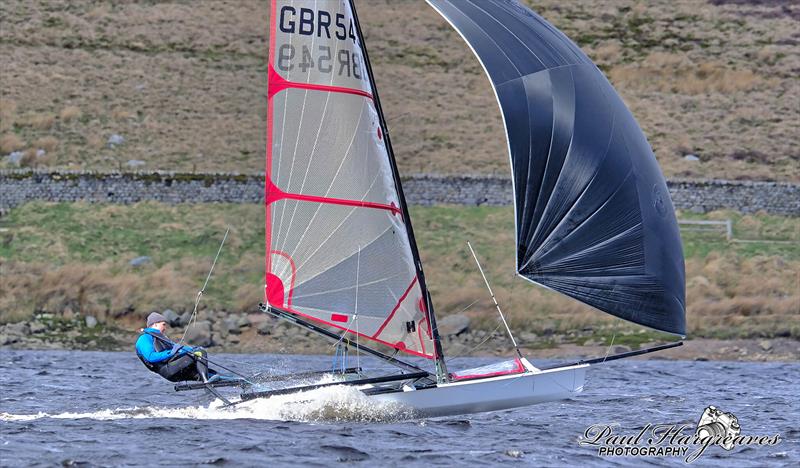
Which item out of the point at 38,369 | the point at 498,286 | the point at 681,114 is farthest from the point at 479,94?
the point at 38,369

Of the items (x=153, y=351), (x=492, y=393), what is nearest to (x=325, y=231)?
(x=153, y=351)

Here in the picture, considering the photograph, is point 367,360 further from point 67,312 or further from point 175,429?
point 175,429

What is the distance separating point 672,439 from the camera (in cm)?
1881

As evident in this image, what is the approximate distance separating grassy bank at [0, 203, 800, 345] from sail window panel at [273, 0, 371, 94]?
17954mm

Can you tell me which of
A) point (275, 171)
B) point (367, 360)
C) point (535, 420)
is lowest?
point (367, 360)

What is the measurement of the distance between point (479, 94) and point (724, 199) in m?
25.1

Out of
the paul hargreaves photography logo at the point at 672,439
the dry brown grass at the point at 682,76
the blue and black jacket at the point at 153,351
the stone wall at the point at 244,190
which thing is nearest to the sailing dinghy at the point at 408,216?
the paul hargreaves photography logo at the point at 672,439

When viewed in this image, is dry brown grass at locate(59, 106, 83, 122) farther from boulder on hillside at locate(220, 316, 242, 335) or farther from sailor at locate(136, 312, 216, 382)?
sailor at locate(136, 312, 216, 382)

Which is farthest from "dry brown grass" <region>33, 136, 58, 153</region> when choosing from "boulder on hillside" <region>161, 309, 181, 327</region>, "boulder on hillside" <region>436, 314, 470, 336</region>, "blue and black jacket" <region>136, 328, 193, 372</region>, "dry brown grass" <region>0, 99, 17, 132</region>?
"blue and black jacket" <region>136, 328, 193, 372</region>

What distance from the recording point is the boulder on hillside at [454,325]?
35750 millimetres

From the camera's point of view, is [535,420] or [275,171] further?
[535,420]

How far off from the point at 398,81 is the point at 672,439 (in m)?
56.0

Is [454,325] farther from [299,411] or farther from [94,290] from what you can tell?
[299,411]

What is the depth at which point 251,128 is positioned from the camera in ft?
210
